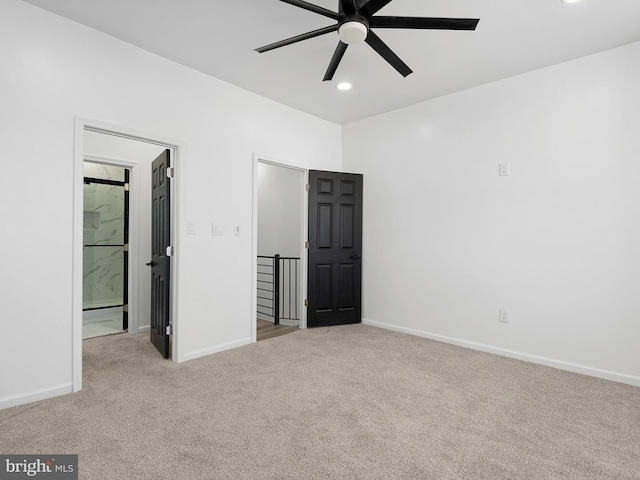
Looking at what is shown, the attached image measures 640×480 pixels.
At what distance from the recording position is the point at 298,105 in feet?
14.6

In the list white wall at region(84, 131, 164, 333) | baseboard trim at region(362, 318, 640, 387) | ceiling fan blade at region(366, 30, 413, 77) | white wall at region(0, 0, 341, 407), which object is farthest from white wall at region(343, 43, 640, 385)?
white wall at region(84, 131, 164, 333)

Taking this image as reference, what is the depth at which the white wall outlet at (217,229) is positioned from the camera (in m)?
3.68

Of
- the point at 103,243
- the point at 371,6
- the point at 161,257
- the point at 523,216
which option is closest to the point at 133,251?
the point at 161,257

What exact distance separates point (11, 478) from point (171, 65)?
3.24 m

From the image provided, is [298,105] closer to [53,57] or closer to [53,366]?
[53,57]

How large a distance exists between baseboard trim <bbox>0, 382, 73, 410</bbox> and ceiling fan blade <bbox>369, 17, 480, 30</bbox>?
3351mm

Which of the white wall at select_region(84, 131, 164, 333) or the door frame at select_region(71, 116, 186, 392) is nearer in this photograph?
the door frame at select_region(71, 116, 186, 392)

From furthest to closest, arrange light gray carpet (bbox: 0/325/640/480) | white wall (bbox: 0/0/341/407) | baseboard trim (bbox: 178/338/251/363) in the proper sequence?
baseboard trim (bbox: 178/338/251/363)
white wall (bbox: 0/0/341/407)
light gray carpet (bbox: 0/325/640/480)

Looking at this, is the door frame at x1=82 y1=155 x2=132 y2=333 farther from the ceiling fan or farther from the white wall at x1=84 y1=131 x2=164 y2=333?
the ceiling fan

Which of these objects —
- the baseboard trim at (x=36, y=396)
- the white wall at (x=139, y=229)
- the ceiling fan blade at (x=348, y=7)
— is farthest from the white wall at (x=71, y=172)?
the ceiling fan blade at (x=348, y=7)

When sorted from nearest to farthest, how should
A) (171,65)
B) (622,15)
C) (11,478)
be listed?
1. (11,478)
2. (622,15)
3. (171,65)

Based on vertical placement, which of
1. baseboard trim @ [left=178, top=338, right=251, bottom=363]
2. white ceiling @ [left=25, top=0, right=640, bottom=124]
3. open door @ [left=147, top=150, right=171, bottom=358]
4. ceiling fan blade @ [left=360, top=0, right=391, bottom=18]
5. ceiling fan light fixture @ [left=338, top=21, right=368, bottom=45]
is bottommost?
baseboard trim @ [left=178, top=338, right=251, bottom=363]

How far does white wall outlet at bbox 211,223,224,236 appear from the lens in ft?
12.1

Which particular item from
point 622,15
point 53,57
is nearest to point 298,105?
point 53,57
